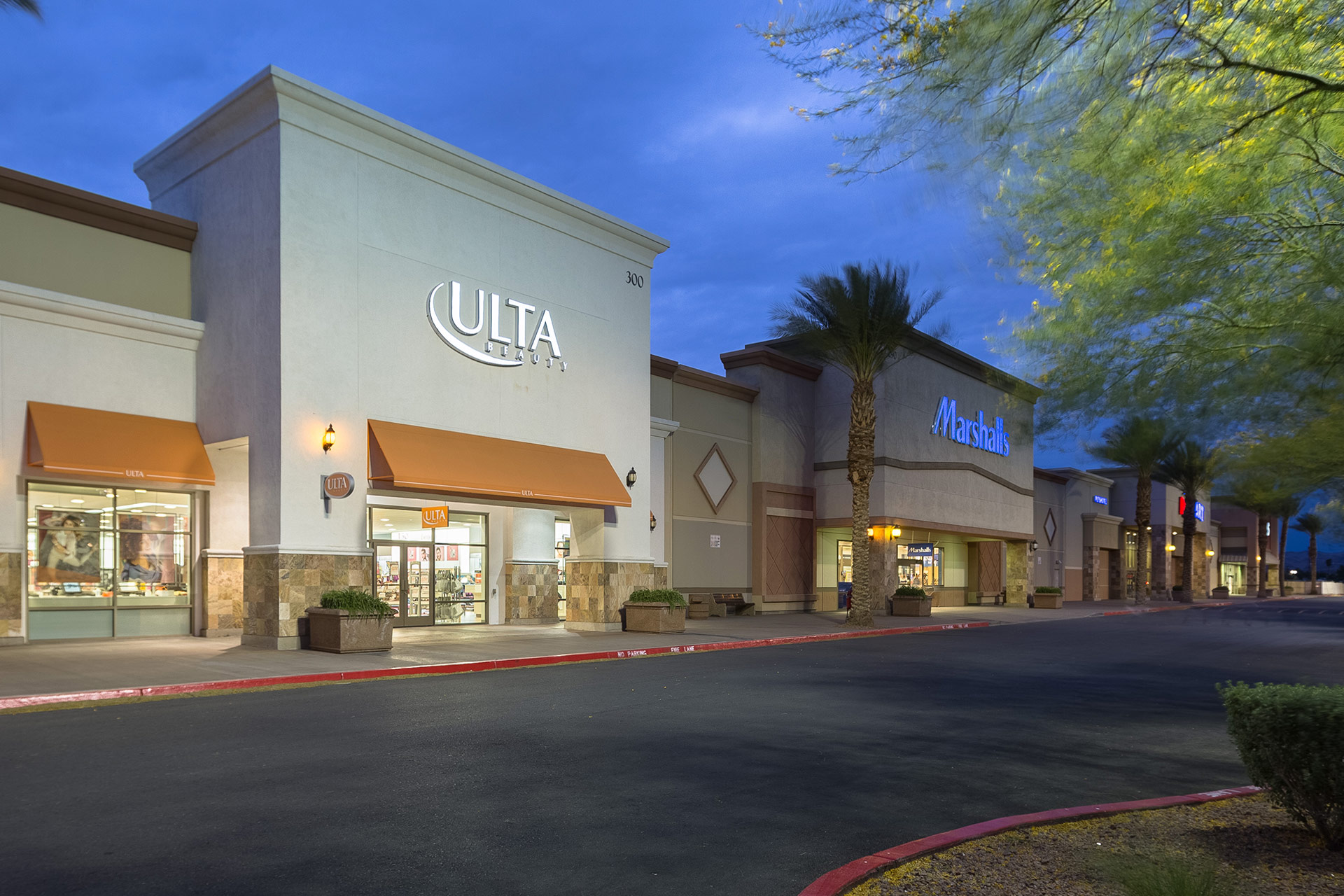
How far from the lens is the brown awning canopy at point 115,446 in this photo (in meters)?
17.2

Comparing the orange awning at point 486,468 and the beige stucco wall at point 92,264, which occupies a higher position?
the beige stucco wall at point 92,264

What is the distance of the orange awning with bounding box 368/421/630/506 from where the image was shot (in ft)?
63.1

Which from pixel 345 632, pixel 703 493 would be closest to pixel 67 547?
pixel 345 632

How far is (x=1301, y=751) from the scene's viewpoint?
216 inches

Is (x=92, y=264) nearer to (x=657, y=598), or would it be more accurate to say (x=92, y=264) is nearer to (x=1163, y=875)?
(x=657, y=598)

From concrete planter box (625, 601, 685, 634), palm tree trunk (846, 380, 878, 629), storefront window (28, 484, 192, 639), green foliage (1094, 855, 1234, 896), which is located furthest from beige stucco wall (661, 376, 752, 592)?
green foliage (1094, 855, 1234, 896)

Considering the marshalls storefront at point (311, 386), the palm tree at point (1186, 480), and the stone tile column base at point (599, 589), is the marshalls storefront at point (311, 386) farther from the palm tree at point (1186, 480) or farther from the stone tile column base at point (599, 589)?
the palm tree at point (1186, 480)

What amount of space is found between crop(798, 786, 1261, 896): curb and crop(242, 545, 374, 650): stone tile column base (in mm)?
14412

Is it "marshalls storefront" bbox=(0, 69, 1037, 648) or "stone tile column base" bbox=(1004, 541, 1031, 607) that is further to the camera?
"stone tile column base" bbox=(1004, 541, 1031, 607)

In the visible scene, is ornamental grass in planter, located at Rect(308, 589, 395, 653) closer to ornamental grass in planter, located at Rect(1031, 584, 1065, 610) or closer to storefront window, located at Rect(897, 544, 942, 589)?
storefront window, located at Rect(897, 544, 942, 589)

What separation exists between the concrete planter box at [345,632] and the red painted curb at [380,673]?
2.37 metres

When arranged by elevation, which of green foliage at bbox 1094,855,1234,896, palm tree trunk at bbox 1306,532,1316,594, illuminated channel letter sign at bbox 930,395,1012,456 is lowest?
palm tree trunk at bbox 1306,532,1316,594

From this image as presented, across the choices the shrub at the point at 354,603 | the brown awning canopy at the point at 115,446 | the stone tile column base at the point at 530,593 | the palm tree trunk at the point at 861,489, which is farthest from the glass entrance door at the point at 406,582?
the palm tree trunk at the point at 861,489

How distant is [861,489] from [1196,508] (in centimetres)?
5078
